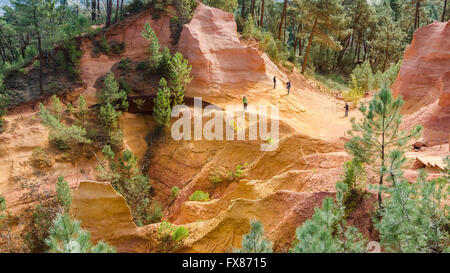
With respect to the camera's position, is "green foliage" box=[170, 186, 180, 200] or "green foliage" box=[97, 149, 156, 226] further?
"green foliage" box=[170, 186, 180, 200]

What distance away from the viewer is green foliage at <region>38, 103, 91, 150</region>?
14977 mm

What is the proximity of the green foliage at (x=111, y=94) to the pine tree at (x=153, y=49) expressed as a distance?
3.35m

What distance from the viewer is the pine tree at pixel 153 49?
19.1m

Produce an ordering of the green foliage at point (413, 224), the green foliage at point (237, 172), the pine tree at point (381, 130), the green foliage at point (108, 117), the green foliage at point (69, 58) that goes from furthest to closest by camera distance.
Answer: the green foliage at point (69, 58) → the green foliage at point (108, 117) → the green foliage at point (237, 172) → the pine tree at point (381, 130) → the green foliage at point (413, 224)

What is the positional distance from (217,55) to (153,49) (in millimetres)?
5030

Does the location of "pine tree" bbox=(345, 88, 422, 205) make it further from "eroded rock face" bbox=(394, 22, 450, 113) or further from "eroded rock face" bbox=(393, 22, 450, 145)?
"eroded rock face" bbox=(394, 22, 450, 113)

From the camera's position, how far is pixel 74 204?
10281 millimetres

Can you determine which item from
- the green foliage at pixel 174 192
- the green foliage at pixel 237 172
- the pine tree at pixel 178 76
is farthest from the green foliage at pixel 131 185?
the pine tree at pixel 178 76

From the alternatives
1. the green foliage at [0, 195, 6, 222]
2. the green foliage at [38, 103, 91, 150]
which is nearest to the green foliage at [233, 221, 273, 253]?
the green foliage at [0, 195, 6, 222]

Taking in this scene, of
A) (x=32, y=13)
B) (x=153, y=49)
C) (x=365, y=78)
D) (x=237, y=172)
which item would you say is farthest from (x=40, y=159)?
(x=365, y=78)

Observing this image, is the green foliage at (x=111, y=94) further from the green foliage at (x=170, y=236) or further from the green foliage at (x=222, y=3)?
the green foliage at (x=222, y=3)

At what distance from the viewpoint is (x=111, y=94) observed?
57.6ft

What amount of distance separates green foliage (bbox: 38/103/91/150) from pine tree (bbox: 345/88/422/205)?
1481 centimetres

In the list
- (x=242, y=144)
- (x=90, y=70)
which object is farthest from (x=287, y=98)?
(x=90, y=70)
